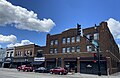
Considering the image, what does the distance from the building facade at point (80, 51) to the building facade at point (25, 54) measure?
5.57 metres

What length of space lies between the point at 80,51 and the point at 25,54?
985 inches

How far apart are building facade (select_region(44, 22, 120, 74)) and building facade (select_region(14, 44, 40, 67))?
557cm

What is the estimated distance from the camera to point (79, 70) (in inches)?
1729

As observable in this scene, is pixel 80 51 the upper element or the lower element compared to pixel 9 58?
upper

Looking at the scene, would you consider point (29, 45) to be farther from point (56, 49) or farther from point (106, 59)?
point (106, 59)

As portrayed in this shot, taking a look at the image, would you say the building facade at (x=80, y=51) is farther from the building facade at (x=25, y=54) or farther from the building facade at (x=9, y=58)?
the building facade at (x=9, y=58)

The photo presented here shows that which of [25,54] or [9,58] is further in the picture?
[9,58]

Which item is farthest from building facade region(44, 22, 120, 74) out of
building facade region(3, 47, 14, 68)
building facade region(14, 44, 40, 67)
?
building facade region(3, 47, 14, 68)

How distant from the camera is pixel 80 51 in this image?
44250 mm

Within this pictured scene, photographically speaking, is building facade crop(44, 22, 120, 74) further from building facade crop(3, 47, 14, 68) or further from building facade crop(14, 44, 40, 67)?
building facade crop(3, 47, 14, 68)

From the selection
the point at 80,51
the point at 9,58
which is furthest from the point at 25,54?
the point at 80,51

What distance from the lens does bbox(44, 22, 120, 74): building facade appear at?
39781 mm

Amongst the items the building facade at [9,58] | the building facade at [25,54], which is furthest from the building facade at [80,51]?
the building facade at [9,58]

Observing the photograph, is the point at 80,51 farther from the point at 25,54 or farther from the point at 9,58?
the point at 9,58
